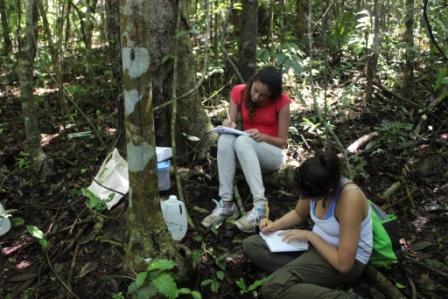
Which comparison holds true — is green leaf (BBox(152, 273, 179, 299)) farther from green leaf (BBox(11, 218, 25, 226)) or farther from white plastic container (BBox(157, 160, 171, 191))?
green leaf (BBox(11, 218, 25, 226))

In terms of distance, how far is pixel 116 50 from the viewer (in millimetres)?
4270

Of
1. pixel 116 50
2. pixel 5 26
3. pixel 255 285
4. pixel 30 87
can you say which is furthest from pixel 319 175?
pixel 5 26

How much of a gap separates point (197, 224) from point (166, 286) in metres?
1.34

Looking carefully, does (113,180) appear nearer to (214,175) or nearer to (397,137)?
(214,175)

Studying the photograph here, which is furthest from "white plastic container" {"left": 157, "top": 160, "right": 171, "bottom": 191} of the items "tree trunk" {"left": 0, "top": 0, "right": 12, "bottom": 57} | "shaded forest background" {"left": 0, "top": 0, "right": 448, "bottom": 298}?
"tree trunk" {"left": 0, "top": 0, "right": 12, "bottom": 57}

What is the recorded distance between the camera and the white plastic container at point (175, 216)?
137 inches

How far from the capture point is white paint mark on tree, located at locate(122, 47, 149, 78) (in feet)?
8.32

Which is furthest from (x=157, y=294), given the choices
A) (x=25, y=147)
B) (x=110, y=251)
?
(x=25, y=147)

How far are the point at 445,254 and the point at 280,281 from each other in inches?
63.0

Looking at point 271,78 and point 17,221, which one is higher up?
point 271,78

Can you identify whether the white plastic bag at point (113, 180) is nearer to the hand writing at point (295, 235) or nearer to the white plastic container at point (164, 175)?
the white plastic container at point (164, 175)

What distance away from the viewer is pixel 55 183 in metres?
4.78

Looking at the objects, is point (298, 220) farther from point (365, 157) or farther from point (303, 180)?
point (365, 157)

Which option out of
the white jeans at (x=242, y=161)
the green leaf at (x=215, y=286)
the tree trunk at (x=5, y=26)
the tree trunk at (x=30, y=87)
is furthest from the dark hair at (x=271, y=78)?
the tree trunk at (x=5, y=26)
